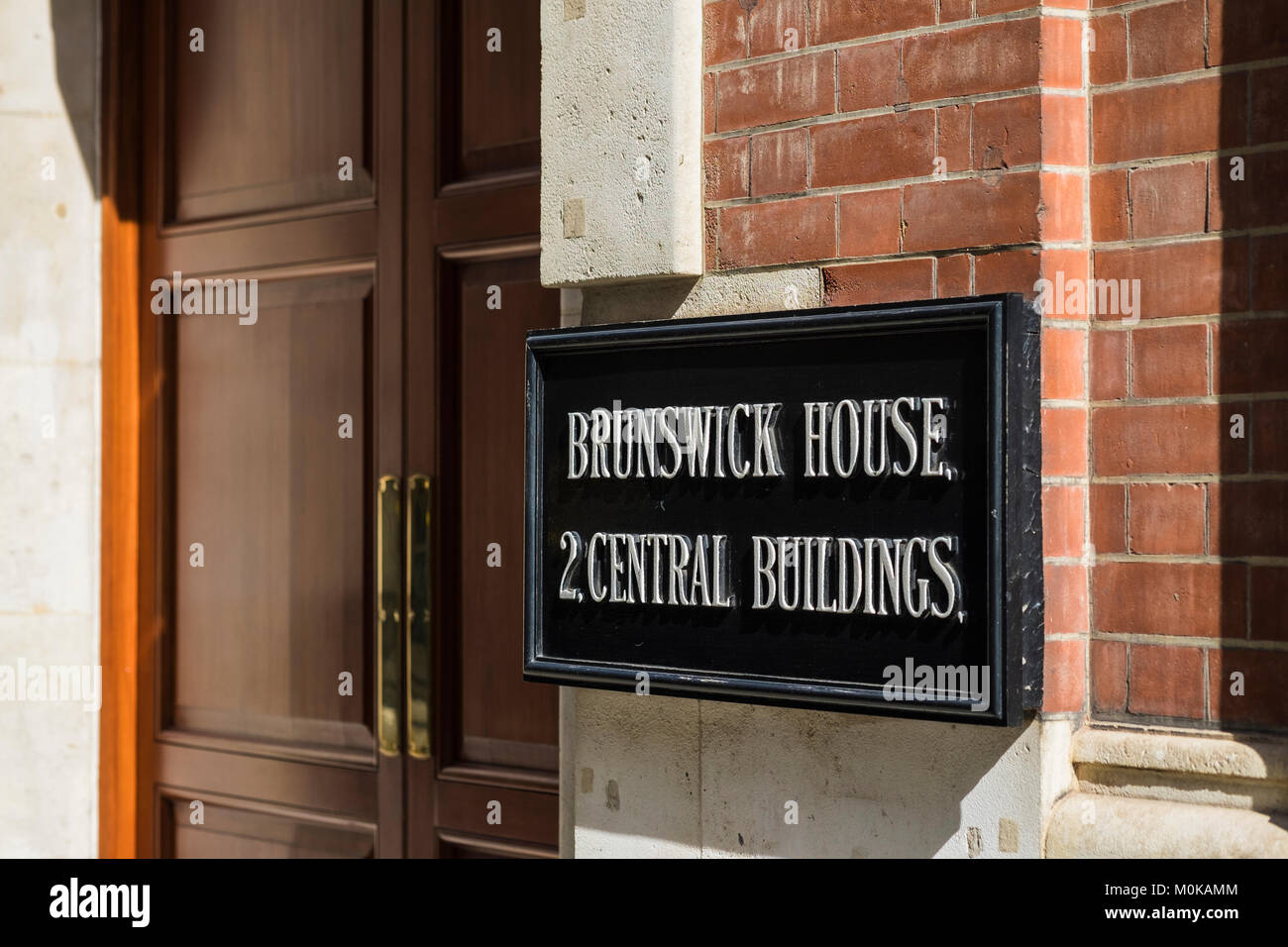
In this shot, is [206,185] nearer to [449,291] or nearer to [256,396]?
[256,396]

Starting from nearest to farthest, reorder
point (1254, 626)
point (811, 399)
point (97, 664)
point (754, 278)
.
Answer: point (1254, 626) → point (811, 399) → point (754, 278) → point (97, 664)

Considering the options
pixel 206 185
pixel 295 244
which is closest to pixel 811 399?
pixel 295 244

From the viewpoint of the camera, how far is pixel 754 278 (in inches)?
94.0

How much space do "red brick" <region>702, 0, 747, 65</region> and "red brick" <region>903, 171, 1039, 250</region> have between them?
1.47 ft

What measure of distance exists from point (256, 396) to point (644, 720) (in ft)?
5.37

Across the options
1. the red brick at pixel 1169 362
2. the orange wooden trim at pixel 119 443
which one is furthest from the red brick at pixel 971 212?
the orange wooden trim at pixel 119 443

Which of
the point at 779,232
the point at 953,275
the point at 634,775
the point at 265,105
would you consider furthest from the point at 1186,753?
the point at 265,105

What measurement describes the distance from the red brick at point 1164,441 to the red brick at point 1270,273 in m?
0.16

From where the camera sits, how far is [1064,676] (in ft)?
6.97

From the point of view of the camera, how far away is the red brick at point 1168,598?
6.72 feet

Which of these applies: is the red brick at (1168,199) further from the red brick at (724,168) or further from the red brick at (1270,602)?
the red brick at (724,168)

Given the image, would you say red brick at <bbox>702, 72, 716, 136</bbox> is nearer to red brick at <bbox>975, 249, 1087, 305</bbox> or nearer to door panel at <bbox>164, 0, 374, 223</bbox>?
red brick at <bbox>975, 249, 1087, 305</bbox>

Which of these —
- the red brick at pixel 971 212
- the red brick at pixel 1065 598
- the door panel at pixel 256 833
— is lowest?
the door panel at pixel 256 833

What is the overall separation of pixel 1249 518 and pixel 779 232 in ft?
2.90
